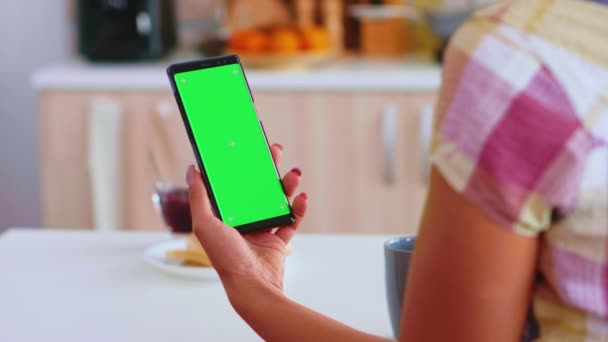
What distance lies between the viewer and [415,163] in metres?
2.55

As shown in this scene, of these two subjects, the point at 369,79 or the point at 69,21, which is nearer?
the point at 369,79

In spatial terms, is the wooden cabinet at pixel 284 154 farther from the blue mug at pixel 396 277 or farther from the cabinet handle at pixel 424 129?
the blue mug at pixel 396 277

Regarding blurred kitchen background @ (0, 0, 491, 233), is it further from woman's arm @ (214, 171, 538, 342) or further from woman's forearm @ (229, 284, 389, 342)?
woman's arm @ (214, 171, 538, 342)

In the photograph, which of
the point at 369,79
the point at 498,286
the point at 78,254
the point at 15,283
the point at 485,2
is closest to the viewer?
the point at 498,286

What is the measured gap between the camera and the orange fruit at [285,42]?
2621 millimetres

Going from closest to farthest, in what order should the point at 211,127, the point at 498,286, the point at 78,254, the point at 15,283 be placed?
the point at 498,286
the point at 211,127
the point at 15,283
the point at 78,254

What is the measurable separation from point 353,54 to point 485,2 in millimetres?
418

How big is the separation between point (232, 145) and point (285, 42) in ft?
5.28

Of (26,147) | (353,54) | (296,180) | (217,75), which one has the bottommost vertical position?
(26,147)

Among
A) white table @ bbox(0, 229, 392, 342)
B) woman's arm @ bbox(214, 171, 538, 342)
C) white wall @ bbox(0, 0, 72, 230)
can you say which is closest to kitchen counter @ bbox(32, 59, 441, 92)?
white wall @ bbox(0, 0, 72, 230)

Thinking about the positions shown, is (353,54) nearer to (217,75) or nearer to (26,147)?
(26,147)

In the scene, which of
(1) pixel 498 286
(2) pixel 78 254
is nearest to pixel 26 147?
(2) pixel 78 254

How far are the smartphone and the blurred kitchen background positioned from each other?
143cm

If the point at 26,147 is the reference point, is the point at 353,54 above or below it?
above
